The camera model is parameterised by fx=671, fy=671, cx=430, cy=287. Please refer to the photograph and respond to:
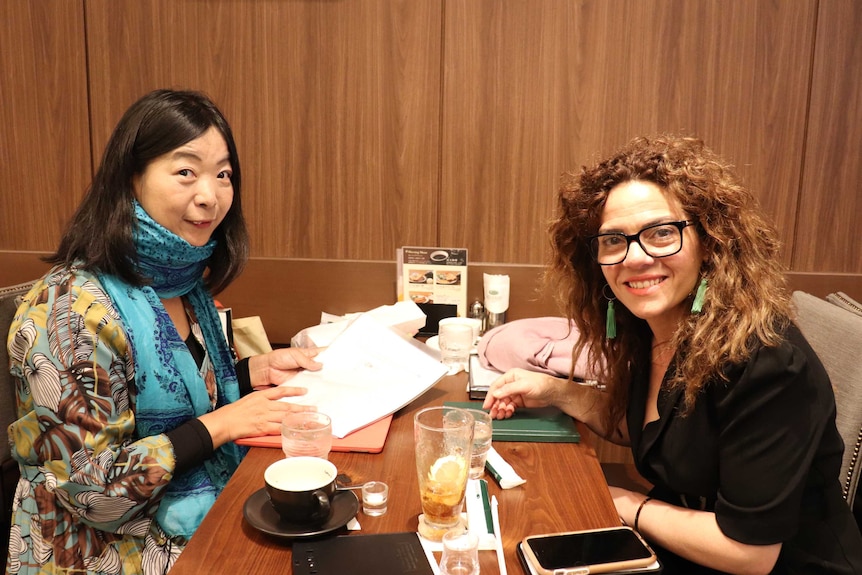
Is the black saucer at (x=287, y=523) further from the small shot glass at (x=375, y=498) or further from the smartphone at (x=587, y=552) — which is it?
the smartphone at (x=587, y=552)

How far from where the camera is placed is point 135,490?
1198mm

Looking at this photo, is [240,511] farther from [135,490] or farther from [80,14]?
[80,14]

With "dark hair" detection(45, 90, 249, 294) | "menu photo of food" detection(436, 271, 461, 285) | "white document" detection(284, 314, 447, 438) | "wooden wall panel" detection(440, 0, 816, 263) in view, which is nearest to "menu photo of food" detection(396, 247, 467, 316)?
"menu photo of food" detection(436, 271, 461, 285)

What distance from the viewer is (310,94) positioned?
2379 mm

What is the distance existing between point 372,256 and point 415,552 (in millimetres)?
1596

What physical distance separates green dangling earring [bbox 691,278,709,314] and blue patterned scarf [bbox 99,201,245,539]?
988mm

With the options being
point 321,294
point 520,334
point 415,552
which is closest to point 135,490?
point 415,552

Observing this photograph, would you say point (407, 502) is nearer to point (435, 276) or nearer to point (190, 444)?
point (190, 444)

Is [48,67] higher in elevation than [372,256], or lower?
higher

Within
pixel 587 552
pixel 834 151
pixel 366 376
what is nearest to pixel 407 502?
pixel 587 552

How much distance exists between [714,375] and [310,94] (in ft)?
5.72

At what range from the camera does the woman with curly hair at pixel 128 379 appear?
3.93 feet

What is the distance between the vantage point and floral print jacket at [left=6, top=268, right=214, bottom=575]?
1.18 m

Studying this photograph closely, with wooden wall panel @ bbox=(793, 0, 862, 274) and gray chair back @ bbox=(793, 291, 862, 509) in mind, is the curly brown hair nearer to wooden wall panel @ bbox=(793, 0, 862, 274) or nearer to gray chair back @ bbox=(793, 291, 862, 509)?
gray chair back @ bbox=(793, 291, 862, 509)
